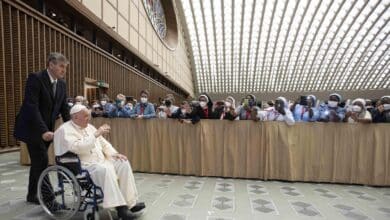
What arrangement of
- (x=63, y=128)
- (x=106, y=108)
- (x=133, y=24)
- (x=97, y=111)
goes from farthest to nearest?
(x=133, y=24), (x=106, y=108), (x=97, y=111), (x=63, y=128)

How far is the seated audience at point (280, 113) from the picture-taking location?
547 cm

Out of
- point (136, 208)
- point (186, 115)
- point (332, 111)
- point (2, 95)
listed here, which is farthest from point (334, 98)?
point (2, 95)

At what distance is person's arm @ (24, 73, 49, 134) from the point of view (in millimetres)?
3312

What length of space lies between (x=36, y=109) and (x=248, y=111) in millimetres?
3873

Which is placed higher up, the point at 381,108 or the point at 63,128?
the point at 381,108

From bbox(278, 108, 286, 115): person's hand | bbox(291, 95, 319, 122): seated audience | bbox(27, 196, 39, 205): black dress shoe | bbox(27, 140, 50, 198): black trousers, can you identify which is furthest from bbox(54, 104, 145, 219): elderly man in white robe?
bbox(291, 95, 319, 122): seated audience

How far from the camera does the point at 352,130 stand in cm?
536

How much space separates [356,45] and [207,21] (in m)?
23.5

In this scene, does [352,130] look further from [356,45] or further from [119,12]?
[356,45]

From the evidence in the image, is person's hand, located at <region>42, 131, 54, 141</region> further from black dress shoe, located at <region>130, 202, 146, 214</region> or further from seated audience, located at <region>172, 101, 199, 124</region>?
seated audience, located at <region>172, 101, 199, 124</region>

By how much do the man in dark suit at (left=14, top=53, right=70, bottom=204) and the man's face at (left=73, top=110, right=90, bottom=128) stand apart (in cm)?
30

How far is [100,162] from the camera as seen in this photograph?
324cm

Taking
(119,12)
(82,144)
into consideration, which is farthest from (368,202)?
(119,12)

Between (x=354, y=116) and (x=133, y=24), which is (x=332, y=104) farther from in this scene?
(x=133, y=24)
